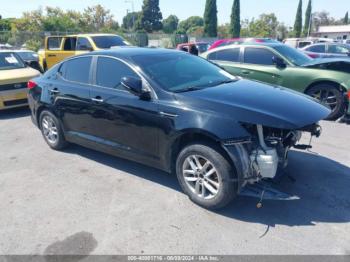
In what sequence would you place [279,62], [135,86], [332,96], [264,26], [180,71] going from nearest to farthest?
[135,86], [180,71], [332,96], [279,62], [264,26]

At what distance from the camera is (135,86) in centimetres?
370

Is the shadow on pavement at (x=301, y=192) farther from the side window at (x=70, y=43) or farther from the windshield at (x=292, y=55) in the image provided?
the side window at (x=70, y=43)

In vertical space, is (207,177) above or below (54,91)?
below

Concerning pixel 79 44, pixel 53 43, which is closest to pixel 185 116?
pixel 79 44

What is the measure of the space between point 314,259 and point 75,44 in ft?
35.9

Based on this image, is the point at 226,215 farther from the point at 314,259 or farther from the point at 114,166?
the point at 114,166

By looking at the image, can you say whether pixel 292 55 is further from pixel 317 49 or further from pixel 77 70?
pixel 317 49

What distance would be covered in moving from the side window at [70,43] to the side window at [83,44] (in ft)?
1.12

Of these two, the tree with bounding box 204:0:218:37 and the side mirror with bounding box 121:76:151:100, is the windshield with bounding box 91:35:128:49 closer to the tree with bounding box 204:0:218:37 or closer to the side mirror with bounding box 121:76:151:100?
the side mirror with bounding box 121:76:151:100

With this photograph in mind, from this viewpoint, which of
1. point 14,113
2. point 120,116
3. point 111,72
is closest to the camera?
point 120,116

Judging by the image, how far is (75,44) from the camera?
38.2ft

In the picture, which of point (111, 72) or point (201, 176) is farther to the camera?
point (111, 72)

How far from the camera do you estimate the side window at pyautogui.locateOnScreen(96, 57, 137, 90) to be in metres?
4.15

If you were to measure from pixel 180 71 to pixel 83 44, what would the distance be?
8.10m
